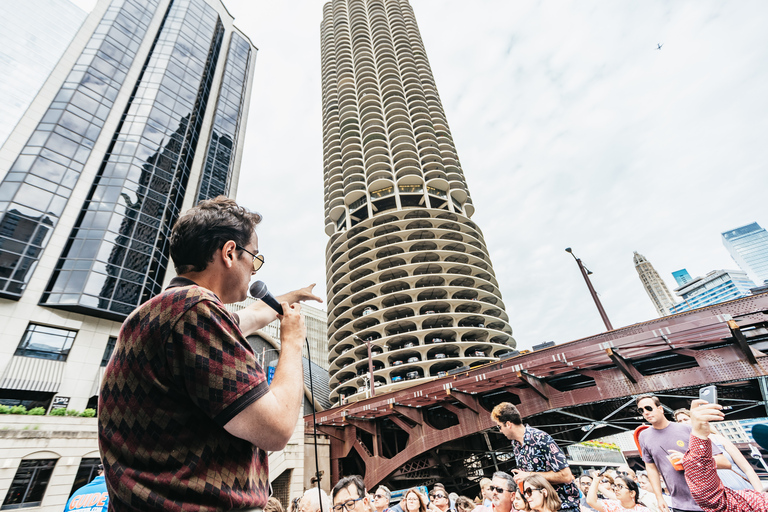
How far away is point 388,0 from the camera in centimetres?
8450

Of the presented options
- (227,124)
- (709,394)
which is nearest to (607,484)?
(709,394)

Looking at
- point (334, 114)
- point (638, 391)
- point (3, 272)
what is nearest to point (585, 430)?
point (638, 391)

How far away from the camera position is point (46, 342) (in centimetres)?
2262

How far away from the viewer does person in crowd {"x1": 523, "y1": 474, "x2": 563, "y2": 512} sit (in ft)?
12.1

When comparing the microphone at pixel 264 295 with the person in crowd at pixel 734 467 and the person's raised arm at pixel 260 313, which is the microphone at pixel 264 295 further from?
the person in crowd at pixel 734 467

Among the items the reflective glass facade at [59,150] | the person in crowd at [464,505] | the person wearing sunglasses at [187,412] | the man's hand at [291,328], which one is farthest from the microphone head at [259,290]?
the reflective glass facade at [59,150]

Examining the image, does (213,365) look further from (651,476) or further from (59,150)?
(59,150)

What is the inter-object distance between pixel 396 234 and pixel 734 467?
4555cm

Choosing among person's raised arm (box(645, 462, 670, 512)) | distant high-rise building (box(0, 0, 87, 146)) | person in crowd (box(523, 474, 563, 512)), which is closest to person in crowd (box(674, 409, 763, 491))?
person's raised arm (box(645, 462, 670, 512))

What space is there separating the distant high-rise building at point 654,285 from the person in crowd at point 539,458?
18466cm

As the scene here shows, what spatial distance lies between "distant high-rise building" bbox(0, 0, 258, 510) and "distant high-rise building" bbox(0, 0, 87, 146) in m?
1.67

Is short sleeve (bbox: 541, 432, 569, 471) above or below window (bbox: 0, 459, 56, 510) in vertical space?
below

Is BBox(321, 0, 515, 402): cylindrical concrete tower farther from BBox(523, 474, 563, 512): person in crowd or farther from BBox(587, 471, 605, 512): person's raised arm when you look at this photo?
BBox(523, 474, 563, 512): person in crowd

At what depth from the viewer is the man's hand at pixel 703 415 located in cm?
265
